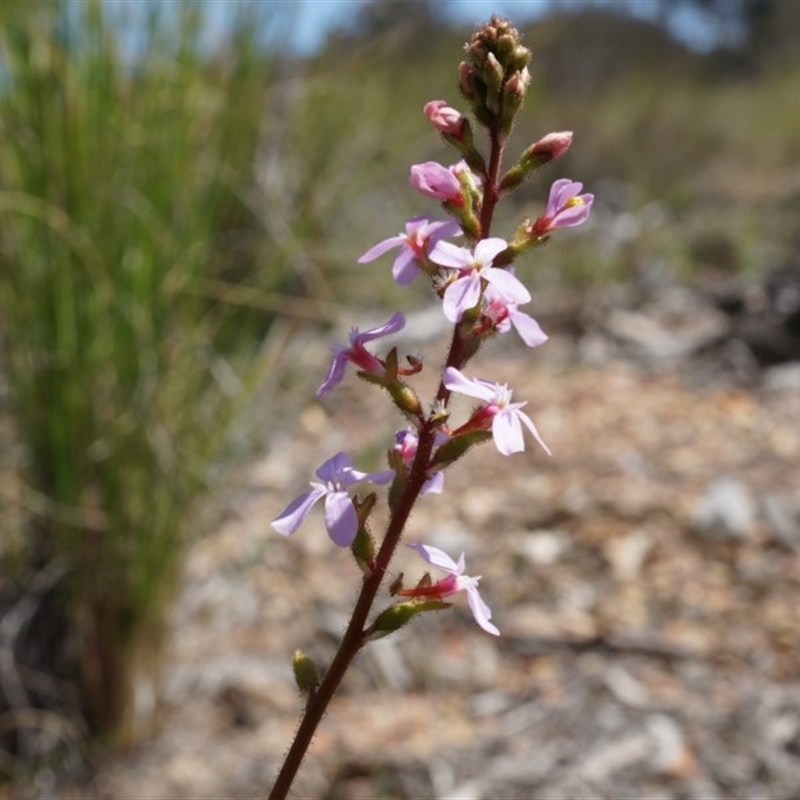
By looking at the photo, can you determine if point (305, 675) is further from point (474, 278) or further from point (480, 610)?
point (474, 278)

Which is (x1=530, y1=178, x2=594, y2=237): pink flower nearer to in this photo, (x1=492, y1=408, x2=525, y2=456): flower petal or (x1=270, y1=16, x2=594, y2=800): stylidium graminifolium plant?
(x1=270, y1=16, x2=594, y2=800): stylidium graminifolium plant

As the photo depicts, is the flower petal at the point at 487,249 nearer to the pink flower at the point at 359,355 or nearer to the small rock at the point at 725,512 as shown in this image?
the pink flower at the point at 359,355

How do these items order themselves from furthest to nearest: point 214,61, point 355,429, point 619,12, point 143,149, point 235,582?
point 619,12 → point 355,429 → point 214,61 → point 235,582 → point 143,149

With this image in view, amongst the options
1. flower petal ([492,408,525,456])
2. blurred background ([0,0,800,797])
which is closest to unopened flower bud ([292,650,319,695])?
flower petal ([492,408,525,456])

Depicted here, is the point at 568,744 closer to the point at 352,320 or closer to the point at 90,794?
the point at 90,794

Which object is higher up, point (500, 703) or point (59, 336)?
point (59, 336)

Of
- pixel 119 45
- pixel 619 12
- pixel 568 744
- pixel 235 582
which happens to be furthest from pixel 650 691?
pixel 619 12
